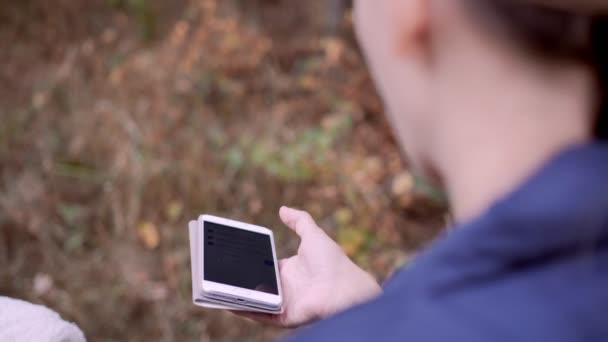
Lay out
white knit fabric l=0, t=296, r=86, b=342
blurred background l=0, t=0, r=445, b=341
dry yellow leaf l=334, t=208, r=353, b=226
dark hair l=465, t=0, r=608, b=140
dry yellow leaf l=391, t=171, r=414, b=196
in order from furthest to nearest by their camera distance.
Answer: dry yellow leaf l=391, t=171, r=414, b=196
dry yellow leaf l=334, t=208, r=353, b=226
blurred background l=0, t=0, r=445, b=341
white knit fabric l=0, t=296, r=86, b=342
dark hair l=465, t=0, r=608, b=140

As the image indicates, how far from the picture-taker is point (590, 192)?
1.83ft

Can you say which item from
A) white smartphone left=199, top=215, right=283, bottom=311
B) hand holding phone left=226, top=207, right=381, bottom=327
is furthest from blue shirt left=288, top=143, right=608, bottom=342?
white smartphone left=199, top=215, right=283, bottom=311

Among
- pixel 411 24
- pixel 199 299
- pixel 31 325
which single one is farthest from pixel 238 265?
pixel 411 24

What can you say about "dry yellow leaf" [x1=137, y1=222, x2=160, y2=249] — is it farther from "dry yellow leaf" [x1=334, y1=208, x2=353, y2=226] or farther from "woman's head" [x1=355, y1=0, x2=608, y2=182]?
"woman's head" [x1=355, y1=0, x2=608, y2=182]

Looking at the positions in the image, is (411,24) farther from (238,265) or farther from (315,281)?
(238,265)

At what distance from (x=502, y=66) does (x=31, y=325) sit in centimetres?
91

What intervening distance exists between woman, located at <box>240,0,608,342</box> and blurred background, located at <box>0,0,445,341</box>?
1555mm

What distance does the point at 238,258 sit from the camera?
1.30 m

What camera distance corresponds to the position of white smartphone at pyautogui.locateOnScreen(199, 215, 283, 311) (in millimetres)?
1178

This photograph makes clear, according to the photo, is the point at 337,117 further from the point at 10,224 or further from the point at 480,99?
the point at 480,99

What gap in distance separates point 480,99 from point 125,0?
3009 millimetres

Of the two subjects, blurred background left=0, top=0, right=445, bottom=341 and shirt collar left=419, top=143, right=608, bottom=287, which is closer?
shirt collar left=419, top=143, right=608, bottom=287

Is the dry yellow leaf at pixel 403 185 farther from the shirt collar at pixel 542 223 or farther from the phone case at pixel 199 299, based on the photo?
the shirt collar at pixel 542 223

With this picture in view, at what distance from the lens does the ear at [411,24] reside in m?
0.65
